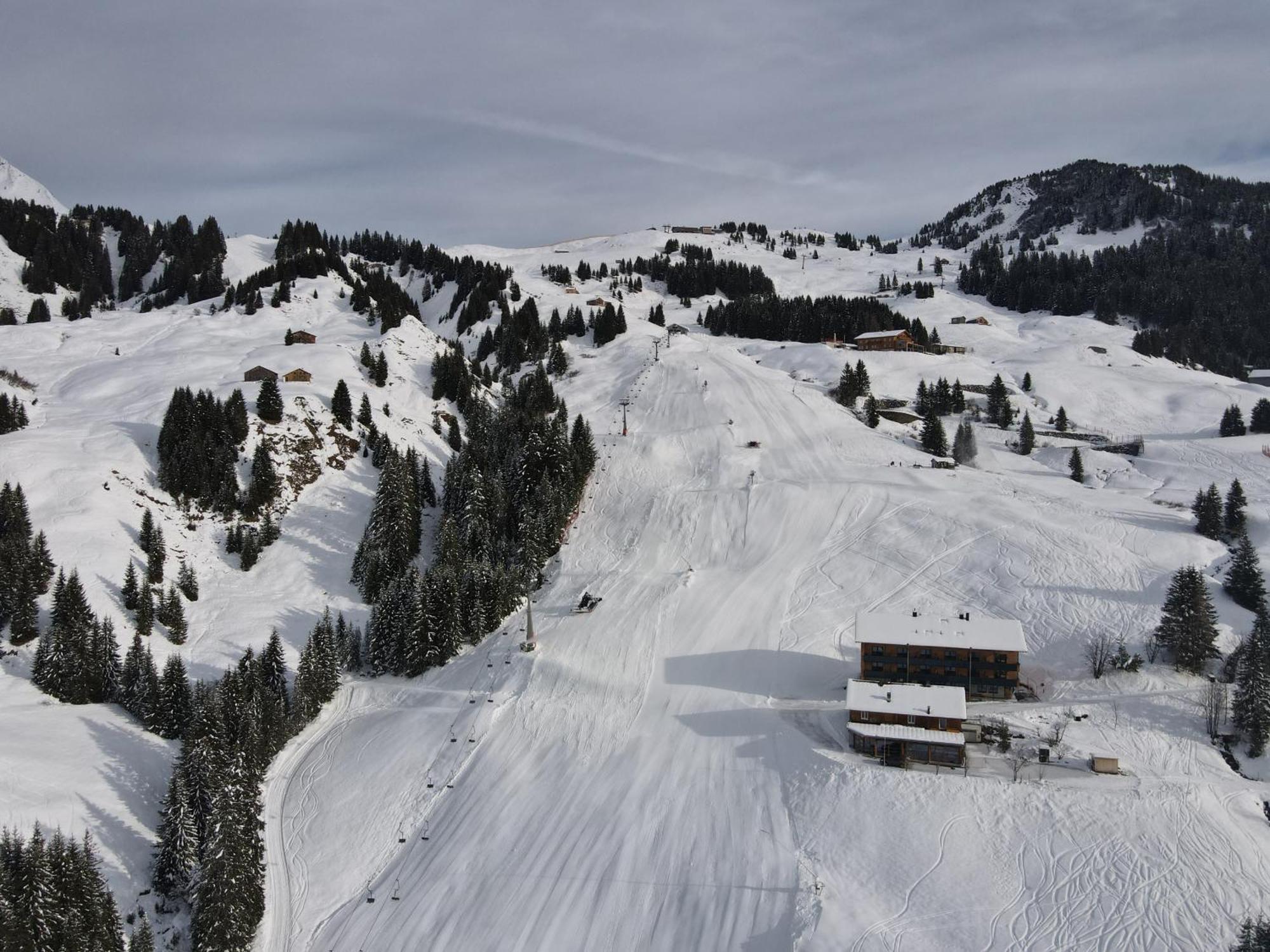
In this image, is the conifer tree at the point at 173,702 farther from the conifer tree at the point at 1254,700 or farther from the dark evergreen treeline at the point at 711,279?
the dark evergreen treeline at the point at 711,279

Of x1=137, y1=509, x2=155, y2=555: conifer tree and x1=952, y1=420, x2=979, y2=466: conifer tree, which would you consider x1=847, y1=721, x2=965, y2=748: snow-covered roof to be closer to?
x1=137, y1=509, x2=155, y2=555: conifer tree

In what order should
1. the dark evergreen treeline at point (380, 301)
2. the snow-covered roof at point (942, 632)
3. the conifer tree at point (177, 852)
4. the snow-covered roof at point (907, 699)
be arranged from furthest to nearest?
the dark evergreen treeline at point (380, 301) < the snow-covered roof at point (942, 632) < the snow-covered roof at point (907, 699) < the conifer tree at point (177, 852)

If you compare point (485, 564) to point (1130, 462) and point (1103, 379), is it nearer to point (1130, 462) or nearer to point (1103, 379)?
point (1130, 462)

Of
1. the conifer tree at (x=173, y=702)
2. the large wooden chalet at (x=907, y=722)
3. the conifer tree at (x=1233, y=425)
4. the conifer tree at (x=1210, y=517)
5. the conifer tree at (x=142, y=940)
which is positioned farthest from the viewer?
the conifer tree at (x=1233, y=425)

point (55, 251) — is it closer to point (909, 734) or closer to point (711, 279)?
point (711, 279)

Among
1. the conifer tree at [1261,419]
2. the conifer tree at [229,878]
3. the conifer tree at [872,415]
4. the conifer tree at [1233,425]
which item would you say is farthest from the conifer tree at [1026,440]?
the conifer tree at [229,878]

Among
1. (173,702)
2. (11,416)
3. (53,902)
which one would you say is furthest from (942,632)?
(11,416)
